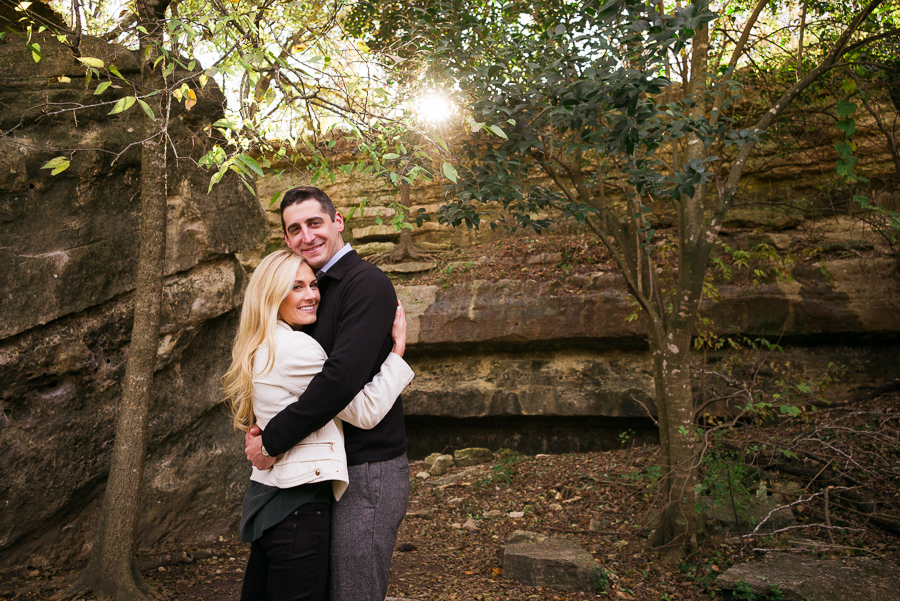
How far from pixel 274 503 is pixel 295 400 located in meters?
0.34

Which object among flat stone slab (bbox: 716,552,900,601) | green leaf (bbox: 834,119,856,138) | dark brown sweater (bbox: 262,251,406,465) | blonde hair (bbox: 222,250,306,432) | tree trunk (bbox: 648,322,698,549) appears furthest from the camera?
tree trunk (bbox: 648,322,698,549)

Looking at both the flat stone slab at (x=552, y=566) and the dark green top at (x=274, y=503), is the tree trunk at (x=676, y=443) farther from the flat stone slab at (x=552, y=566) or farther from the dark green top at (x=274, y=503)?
the dark green top at (x=274, y=503)

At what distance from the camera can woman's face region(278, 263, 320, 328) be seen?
215 centimetres

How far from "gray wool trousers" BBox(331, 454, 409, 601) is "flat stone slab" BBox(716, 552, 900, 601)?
2.87 m

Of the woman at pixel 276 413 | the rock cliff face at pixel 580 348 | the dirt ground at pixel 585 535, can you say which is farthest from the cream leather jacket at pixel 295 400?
the rock cliff face at pixel 580 348

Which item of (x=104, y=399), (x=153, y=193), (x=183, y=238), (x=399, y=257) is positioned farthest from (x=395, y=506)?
(x=399, y=257)

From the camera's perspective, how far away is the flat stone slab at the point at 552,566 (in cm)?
426

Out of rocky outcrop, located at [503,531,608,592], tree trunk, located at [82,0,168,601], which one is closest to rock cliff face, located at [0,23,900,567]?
tree trunk, located at [82,0,168,601]

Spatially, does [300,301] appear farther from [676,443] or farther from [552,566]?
[676,443]

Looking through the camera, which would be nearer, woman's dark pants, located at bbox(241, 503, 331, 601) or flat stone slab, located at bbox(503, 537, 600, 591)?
woman's dark pants, located at bbox(241, 503, 331, 601)

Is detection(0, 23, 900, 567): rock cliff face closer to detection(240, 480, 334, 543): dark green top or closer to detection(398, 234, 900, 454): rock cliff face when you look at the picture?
detection(398, 234, 900, 454): rock cliff face

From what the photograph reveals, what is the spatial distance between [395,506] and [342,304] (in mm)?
743

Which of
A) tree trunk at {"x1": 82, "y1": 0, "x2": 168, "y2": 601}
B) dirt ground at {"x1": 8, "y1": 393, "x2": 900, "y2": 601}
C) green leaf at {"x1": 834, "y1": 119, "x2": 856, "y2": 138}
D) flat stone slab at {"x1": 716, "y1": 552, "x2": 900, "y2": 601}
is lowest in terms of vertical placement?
dirt ground at {"x1": 8, "y1": 393, "x2": 900, "y2": 601}

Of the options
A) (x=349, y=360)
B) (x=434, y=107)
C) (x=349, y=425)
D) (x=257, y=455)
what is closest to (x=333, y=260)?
(x=349, y=360)
